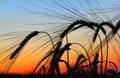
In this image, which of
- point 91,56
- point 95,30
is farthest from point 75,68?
point 95,30

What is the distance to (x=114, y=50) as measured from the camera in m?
Answer: 2.32

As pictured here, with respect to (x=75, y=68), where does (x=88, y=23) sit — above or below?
above

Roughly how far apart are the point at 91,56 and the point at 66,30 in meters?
0.37

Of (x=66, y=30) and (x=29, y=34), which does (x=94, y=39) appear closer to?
(x=66, y=30)

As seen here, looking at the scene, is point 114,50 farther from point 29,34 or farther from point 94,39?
point 29,34

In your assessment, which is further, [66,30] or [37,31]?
[37,31]

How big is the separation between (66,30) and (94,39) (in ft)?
0.95

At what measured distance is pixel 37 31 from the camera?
242 centimetres

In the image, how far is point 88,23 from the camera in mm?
2309

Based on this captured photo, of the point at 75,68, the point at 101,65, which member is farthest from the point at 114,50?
the point at 75,68

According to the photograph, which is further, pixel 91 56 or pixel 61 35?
pixel 91 56

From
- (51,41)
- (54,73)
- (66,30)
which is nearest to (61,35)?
(66,30)

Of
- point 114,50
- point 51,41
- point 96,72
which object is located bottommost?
Answer: point 96,72

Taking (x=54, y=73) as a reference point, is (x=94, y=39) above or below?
above
